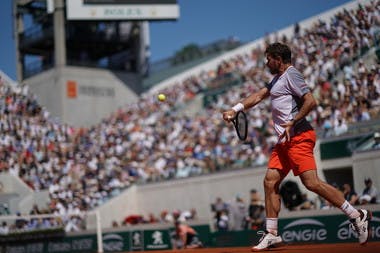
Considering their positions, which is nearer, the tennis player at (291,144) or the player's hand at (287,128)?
the player's hand at (287,128)

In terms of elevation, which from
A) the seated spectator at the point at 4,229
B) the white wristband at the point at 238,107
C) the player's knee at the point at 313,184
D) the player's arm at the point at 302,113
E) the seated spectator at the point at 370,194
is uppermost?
the white wristband at the point at 238,107

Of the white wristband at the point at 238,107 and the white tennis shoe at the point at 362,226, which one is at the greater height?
the white wristband at the point at 238,107

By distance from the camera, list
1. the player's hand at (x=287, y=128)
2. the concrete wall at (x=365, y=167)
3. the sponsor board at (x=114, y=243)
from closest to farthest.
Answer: the player's hand at (x=287, y=128) < the concrete wall at (x=365, y=167) < the sponsor board at (x=114, y=243)

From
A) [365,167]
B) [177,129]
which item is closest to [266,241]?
[365,167]

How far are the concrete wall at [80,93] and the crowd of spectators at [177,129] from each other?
1.61 meters

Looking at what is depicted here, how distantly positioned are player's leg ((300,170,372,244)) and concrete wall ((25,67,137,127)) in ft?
102

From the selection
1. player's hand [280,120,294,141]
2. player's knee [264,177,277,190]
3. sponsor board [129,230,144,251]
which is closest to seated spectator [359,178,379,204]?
player's knee [264,177,277,190]

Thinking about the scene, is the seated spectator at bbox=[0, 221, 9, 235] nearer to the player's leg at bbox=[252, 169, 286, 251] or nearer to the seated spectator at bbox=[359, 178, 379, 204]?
the seated spectator at bbox=[359, 178, 379, 204]

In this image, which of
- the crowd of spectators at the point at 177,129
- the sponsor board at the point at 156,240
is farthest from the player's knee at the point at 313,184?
the sponsor board at the point at 156,240

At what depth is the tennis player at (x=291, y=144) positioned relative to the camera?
304 inches

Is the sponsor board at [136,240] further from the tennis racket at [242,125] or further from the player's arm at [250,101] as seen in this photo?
the player's arm at [250,101]

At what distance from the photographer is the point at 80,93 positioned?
127 ft

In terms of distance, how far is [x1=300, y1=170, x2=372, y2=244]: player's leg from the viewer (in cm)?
770

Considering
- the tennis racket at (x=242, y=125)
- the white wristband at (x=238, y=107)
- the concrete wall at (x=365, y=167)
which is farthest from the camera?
the concrete wall at (x=365, y=167)
